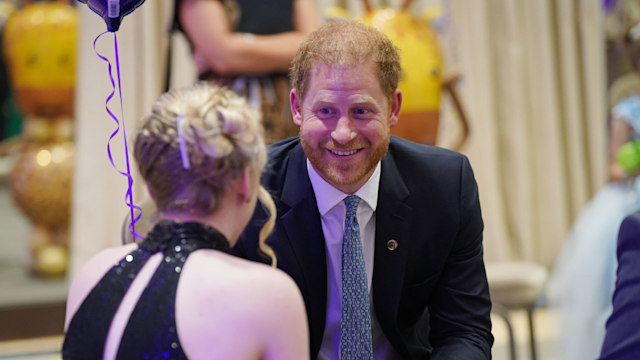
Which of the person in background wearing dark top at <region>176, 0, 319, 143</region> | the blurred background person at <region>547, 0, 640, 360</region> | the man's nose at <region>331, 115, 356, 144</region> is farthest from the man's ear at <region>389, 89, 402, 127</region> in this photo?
the blurred background person at <region>547, 0, 640, 360</region>

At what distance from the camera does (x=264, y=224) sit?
5.49 ft

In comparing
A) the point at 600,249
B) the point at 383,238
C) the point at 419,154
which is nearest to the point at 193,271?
the point at 383,238

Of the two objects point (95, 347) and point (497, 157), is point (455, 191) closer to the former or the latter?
point (95, 347)

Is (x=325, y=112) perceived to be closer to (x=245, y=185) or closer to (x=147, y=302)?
(x=245, y=185)

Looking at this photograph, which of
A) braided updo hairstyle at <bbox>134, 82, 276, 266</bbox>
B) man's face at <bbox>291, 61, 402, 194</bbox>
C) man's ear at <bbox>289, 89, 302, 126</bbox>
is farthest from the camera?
man's ear at <bbox>289, 89, 302, 126</bbox>

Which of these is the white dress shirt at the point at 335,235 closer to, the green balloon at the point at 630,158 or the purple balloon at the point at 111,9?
the purple balloon at the point at 111,9

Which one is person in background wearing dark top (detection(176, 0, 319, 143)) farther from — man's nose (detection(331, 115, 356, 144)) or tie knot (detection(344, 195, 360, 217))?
man's nose (detection(331, 115, 356, 144))

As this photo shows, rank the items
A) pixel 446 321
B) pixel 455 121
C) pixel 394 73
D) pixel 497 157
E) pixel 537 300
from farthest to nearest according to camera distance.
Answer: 1. pixel 497 157
2. pixel 455 121
3. pixel 537 300
4. pixel 446 321
5. pixel 394 73

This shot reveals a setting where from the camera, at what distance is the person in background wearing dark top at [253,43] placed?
7.96 ft

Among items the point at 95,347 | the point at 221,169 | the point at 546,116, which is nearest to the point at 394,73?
the point at 221,169

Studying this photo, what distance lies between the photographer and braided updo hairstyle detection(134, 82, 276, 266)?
1.28 meters

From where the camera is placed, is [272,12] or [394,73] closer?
[394,73]

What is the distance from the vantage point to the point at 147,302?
1.21 meters

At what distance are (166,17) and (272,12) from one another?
1.67m
